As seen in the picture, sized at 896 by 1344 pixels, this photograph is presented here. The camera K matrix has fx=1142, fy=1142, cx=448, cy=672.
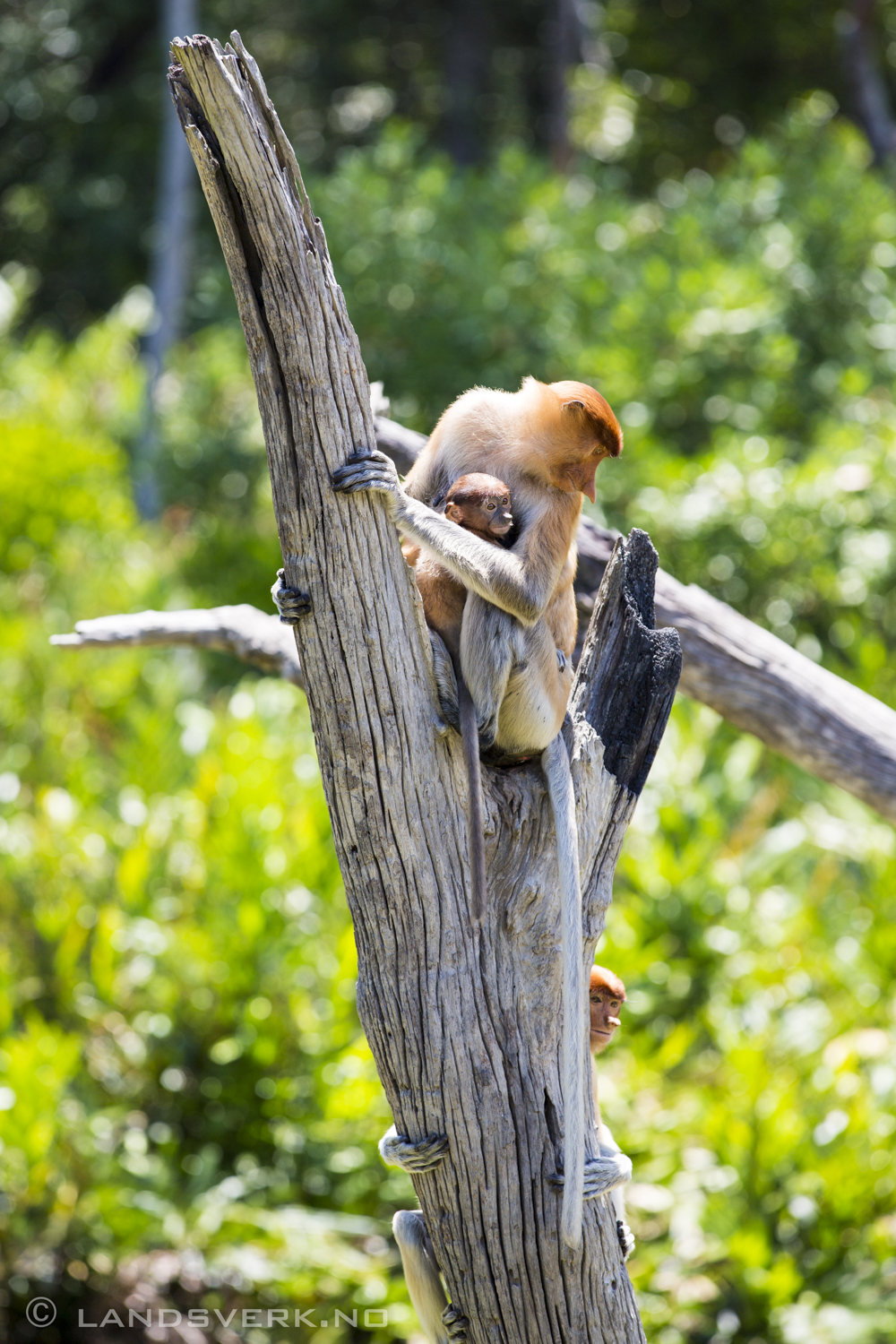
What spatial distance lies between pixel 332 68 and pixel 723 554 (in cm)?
1032

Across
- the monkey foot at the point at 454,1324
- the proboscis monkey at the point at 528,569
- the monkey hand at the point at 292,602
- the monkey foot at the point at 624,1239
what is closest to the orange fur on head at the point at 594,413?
the proboscis monkey at the point at 528,569

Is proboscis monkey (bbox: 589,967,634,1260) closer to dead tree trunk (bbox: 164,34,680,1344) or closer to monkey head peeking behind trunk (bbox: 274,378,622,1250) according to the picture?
dead tree trunk (bbox: 164,34,680,1344)

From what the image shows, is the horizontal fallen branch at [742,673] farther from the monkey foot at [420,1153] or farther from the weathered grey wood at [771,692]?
the monkey foot at [420,1153]

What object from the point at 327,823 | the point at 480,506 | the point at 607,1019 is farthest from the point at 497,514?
the point at 327,823

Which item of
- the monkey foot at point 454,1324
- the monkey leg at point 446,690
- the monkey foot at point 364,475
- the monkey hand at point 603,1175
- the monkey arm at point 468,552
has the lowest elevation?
the monkey foot at point 454,1324

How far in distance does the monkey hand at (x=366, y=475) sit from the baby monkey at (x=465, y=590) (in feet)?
0.49

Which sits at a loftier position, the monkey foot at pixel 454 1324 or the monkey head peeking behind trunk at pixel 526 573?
the monkey head peeking behind trunk at pixel 526 573

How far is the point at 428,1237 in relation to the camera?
1974 millimetres

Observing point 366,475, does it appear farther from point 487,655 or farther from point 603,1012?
point 603,1012

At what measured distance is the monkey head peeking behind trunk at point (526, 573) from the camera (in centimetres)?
172

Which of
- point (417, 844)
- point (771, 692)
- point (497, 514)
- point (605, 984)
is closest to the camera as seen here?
point (417, 844)

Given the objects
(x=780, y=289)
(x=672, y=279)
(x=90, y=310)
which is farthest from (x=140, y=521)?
(x=90, y=310)

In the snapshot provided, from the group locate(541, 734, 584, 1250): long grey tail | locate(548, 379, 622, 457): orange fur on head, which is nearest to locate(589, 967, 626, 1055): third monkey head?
locate(541, 734, 584, 1250): long grey tail

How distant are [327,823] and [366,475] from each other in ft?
9.75
